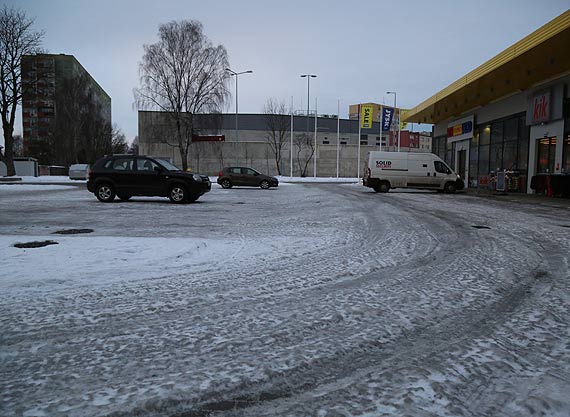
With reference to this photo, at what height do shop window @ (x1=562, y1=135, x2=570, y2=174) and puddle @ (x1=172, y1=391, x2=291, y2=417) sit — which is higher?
shop window @ (x1=562, y1=135, x2=570, y2=174)

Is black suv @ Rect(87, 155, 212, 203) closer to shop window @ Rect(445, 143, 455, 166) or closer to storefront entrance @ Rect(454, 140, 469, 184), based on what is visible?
storefront entrance @ Rect(454, 140, 469, 184)

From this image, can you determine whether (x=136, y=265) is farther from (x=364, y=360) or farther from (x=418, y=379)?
(x=418, y=379)

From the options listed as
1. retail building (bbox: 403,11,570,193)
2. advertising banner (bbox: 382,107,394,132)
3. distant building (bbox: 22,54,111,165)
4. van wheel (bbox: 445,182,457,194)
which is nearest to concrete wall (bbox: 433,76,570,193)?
retail building (bbox: 403,11,570,193)

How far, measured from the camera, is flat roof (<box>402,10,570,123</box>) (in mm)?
15414

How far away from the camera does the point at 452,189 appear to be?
2392 centimetres

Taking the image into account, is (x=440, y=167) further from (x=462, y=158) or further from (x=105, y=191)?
(x=105, y=191)

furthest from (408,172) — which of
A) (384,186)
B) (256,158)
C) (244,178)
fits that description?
(256,158)

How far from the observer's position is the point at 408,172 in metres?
23.5

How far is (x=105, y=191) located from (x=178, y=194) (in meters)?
2.64

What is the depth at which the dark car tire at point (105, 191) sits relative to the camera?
14609 millimetres

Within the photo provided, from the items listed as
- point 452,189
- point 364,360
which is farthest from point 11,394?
point 452,189

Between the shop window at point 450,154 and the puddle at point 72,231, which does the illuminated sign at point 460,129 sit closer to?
the shop window at point 450,154

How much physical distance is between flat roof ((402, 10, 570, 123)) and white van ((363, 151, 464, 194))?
4800 millimetres

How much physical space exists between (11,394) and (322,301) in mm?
2498
